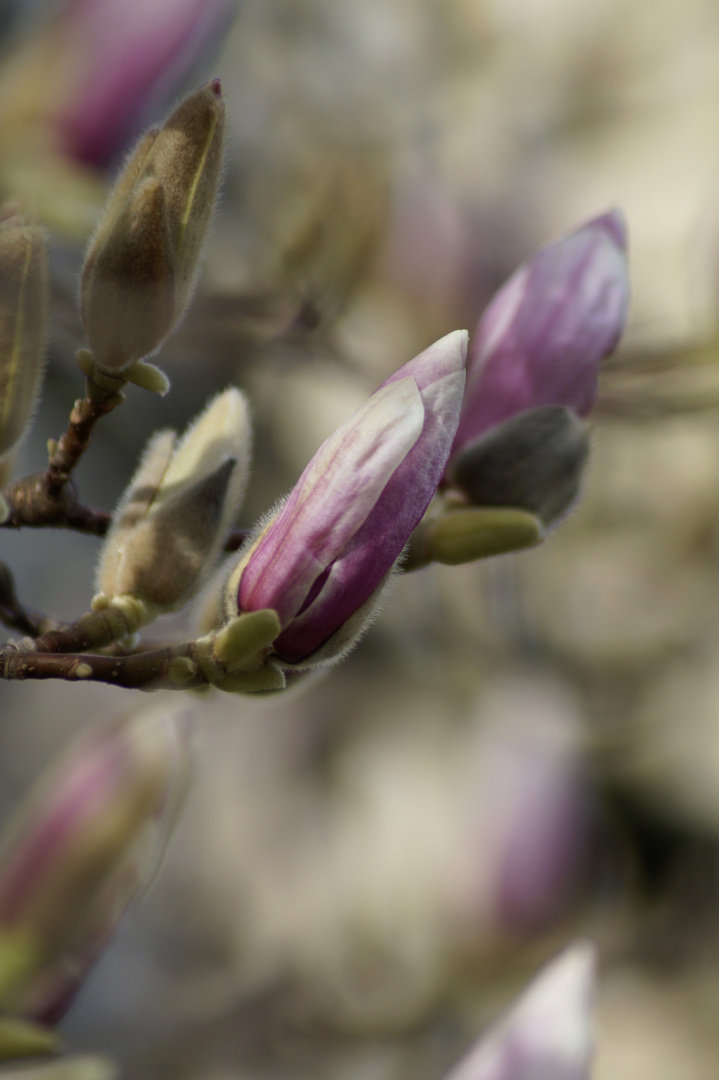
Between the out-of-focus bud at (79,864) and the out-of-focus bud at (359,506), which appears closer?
the out-of-focus bud at (359,506)

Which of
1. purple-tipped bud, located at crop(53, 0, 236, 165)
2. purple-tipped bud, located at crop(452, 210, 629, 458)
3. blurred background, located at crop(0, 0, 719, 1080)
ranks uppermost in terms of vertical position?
purple-tipped bud, located at crop(53, 0, 236, 165)

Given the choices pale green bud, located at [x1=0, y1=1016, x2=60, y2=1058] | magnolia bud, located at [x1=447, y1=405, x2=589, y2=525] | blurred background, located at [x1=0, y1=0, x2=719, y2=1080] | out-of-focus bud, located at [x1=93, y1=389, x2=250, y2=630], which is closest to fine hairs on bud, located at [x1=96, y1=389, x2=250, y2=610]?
out-of-focus bud, located at [x1=93, y1=389, x2=250, y2=630]

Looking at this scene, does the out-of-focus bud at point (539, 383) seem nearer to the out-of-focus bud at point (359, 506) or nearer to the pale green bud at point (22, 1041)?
the out-of-focus bud at point (359, 506)

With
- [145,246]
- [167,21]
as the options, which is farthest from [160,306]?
[167,21]

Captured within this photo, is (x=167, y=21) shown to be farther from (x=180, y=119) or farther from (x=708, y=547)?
(x=708, y=547)

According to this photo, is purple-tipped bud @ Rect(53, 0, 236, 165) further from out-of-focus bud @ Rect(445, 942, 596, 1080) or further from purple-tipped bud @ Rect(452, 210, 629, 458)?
out-of-focus bud @ Rect(445, 942, 596, 1080)

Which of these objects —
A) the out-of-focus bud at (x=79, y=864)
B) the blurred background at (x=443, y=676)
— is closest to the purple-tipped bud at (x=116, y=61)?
the blurred background at (x=443, y=676)
